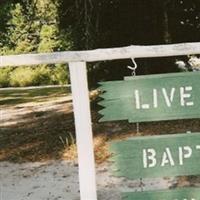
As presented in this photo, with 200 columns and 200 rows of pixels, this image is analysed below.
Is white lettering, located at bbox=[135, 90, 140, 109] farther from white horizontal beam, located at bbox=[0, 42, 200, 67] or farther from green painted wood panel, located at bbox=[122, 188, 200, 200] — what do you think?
green painted wood panel, located at bbox=[122, 188, 200, 200]

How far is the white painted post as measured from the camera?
336 cm

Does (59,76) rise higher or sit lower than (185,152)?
lower

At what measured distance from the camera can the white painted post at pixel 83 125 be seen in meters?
3.36

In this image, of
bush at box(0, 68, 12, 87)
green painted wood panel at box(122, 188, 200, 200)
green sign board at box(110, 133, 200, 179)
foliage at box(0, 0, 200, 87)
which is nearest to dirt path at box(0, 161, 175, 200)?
green painted wood panel at box(122, 188, 200, 200)

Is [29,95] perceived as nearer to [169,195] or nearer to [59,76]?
[59,76]

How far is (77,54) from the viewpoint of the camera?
3.32 meters

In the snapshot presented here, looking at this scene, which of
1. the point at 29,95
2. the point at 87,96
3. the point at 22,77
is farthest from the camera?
the point at 22,77

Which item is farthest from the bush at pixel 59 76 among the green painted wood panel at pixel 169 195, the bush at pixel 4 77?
the green painted wood panel at pixel 169 195

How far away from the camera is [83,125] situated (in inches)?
133

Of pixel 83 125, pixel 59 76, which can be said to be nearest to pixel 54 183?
pixel 83 125

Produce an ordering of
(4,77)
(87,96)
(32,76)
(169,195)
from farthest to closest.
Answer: (4,77) < (32,76) < (87,96) < (169,195)

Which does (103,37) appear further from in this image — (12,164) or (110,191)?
(110,191)

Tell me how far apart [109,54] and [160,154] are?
64 centimetres

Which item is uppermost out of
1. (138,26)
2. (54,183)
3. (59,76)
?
(138,26)
